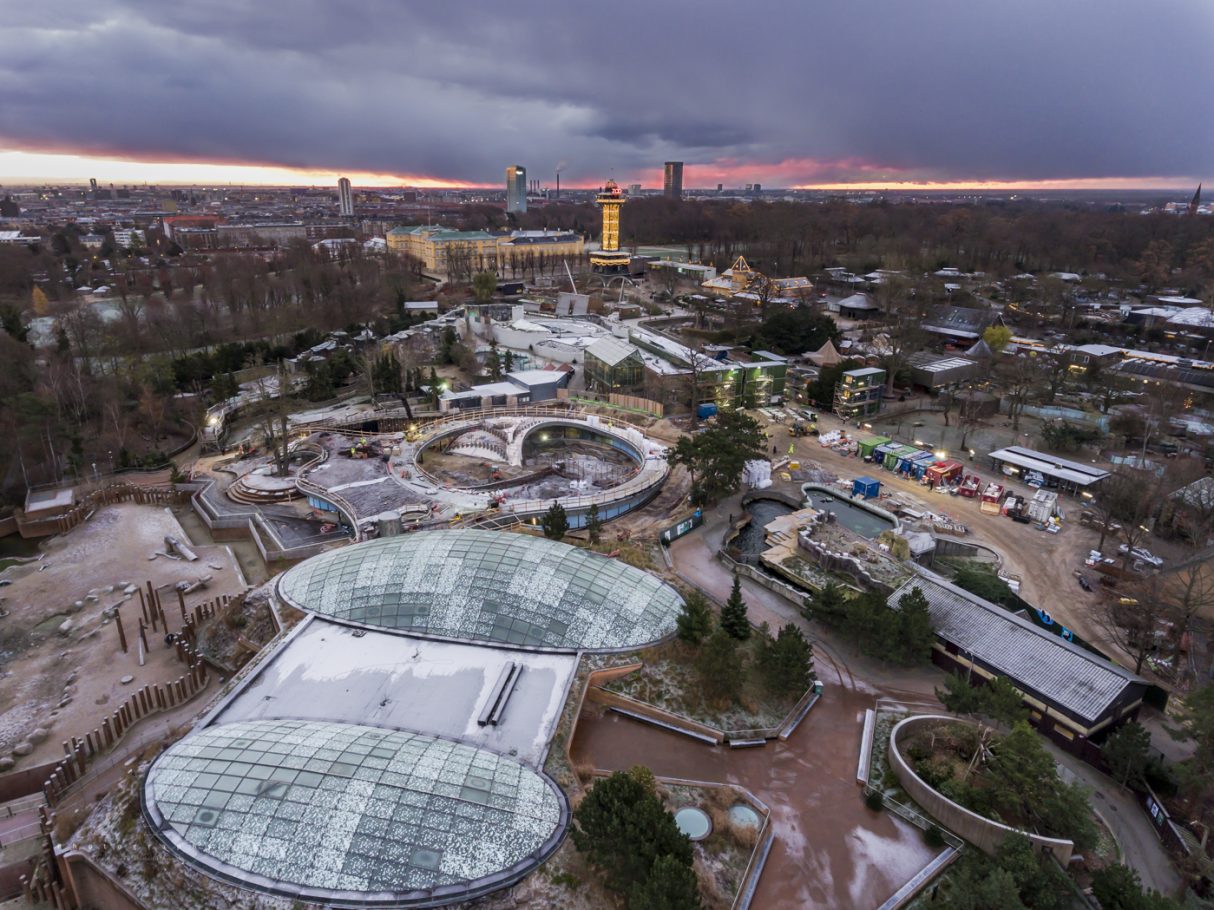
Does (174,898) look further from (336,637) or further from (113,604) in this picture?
(113,604)


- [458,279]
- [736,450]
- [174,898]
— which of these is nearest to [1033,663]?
[736,450]

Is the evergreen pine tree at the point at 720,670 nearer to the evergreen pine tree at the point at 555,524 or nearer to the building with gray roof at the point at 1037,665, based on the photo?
the building with gray roof at the point at 1037,665

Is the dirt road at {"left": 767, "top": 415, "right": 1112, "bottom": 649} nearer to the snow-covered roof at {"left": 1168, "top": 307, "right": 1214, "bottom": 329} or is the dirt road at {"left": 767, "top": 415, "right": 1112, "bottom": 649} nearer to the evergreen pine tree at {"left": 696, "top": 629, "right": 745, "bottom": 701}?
the evergreen pine tree at {"left": 696, "top": 629, "right": 745, "bottom": 701}

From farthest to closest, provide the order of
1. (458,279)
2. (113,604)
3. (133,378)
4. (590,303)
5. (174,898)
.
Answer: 1. (458,279)
2. (590,303)
3. (133,378)
4. (113,604)
5. (174,898)

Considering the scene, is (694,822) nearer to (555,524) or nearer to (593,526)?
(555,524)

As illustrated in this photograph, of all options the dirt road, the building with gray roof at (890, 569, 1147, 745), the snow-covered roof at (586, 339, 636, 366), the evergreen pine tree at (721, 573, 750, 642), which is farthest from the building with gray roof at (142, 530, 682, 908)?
the snow-covered roof at (586, 339, 636, 366)

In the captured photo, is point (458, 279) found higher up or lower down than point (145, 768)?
higher up

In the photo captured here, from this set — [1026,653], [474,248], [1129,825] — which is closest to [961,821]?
[1129,825]
